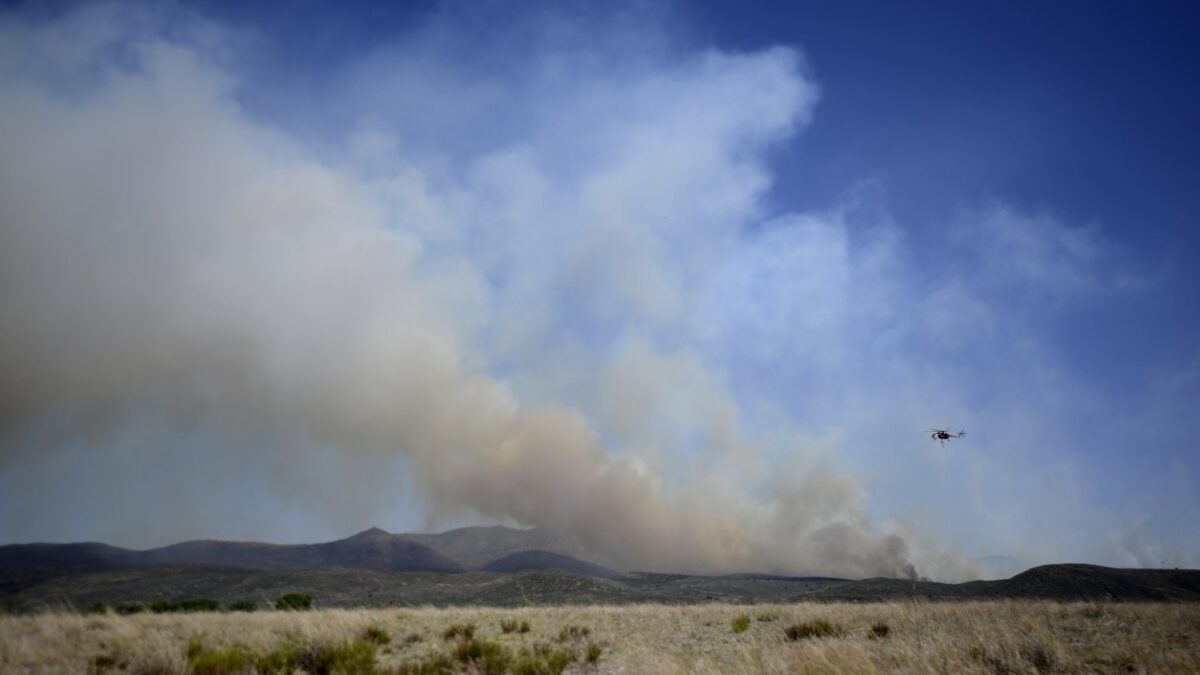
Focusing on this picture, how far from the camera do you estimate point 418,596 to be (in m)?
64.4

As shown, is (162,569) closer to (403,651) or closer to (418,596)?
(418,596)

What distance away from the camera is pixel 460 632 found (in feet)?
64.7

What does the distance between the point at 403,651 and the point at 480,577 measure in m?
94.1

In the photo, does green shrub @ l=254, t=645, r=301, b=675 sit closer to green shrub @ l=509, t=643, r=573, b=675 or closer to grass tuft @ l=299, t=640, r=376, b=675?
grass tuft @ l=299, t=640, r=376, b=675

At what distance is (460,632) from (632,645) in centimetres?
636

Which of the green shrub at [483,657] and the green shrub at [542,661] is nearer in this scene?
the green shrub at [542,661]

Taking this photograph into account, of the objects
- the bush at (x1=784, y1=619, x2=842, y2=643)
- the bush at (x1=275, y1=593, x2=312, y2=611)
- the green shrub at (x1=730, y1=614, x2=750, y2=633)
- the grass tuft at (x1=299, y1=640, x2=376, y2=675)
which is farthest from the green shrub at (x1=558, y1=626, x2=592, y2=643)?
the bush at (x1=275, y1=593, x2=312, y2=611)

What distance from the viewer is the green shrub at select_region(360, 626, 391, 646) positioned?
1778 centimetres

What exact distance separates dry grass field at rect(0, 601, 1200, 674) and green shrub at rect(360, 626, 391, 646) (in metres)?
0.05

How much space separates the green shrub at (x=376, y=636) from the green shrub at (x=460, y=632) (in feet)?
5.70

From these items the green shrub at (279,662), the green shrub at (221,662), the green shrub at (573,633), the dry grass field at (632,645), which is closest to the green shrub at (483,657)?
the dry grass field at (632,645)

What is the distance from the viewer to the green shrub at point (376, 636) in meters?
17.8

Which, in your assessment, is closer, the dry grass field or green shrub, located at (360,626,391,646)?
the dry grass field

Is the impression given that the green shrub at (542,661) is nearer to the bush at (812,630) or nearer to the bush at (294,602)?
the bush at (812,630)
